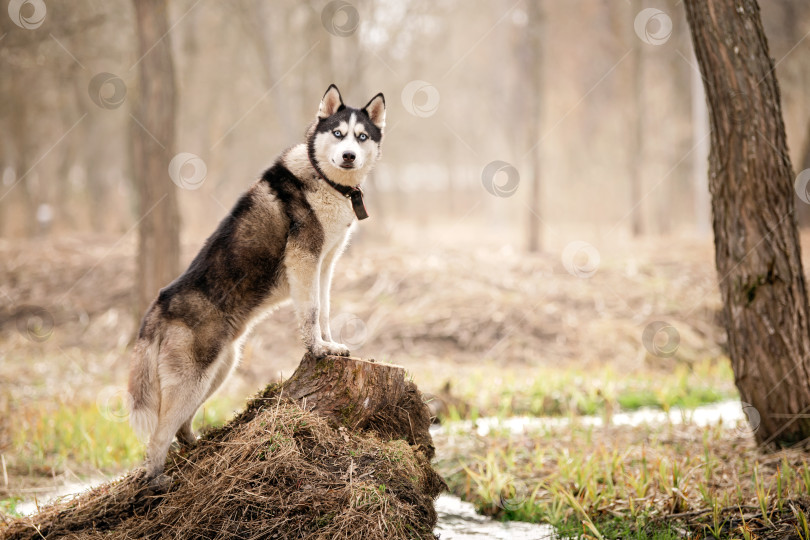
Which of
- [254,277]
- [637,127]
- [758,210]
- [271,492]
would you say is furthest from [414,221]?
[271,492]

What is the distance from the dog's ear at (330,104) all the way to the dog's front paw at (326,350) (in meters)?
1.58

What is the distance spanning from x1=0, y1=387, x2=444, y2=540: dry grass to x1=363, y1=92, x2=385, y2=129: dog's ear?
78.2 inches

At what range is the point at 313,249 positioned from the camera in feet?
14.0

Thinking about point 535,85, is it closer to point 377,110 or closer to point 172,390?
point 377,110

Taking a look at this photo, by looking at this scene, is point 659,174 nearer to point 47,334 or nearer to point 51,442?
point 47,334

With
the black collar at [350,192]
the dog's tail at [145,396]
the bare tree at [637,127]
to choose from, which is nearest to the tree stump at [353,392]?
the dog's tail at [145,396]

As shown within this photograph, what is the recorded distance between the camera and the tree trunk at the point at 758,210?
5.18m

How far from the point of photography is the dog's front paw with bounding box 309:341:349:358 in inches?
162

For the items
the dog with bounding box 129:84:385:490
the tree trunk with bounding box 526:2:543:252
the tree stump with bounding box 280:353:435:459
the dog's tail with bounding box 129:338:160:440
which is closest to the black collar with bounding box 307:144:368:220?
the dog with bounding box 129:84:385:490

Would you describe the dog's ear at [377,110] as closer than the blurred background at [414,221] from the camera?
Yes

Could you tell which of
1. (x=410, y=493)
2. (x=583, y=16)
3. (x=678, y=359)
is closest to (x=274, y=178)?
(x=410, y=493)

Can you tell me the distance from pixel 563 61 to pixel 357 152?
19142 mm

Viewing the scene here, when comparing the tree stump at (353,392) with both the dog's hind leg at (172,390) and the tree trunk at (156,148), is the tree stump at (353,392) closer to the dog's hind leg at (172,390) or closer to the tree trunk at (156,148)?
the dog's hind leg at (172,390)

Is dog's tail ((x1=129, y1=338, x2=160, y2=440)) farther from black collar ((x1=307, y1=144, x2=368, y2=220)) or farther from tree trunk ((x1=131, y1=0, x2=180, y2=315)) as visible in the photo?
tree trunk ((x1=131, y1=0, x2=180, y2=315))
